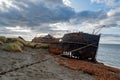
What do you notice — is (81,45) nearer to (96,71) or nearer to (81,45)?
(81,45)

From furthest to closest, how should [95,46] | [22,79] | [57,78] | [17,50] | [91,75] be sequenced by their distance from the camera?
[95,46]
[17,50]
[91,75]
[57,78]
[22,79]

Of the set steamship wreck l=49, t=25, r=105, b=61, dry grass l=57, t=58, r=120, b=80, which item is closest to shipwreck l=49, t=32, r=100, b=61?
steamship wreck l=49, t=25, r=105, b=61

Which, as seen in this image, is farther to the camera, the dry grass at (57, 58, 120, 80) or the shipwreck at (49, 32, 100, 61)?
the shipwreck at (49, 32, 100, 61)

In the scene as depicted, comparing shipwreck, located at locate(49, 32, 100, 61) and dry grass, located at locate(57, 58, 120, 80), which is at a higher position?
shipwreck, located at locate(49, 32, 100, 61)

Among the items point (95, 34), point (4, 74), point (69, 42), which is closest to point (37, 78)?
point (4, 74)

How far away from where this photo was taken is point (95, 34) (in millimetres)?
24500

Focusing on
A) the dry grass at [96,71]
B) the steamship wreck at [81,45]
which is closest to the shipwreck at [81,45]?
the steamship wreck at [81,45]

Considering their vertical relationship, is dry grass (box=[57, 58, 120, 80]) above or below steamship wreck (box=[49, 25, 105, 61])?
below

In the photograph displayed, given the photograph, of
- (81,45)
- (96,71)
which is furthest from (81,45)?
(96,71)

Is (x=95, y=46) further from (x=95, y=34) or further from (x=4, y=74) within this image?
(x=4, y=74)

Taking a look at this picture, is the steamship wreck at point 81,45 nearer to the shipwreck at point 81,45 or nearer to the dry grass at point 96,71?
the shipwreck at point 81,45

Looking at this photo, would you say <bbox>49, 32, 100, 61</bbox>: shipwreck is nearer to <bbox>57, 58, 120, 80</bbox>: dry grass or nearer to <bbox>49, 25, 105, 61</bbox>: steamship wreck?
<bbox>49, 25, 105, 61</bbox>: steamship wreck

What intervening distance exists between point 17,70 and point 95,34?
15.2 meters

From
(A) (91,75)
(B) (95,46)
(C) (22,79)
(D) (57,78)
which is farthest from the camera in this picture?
(B) (95,46)
